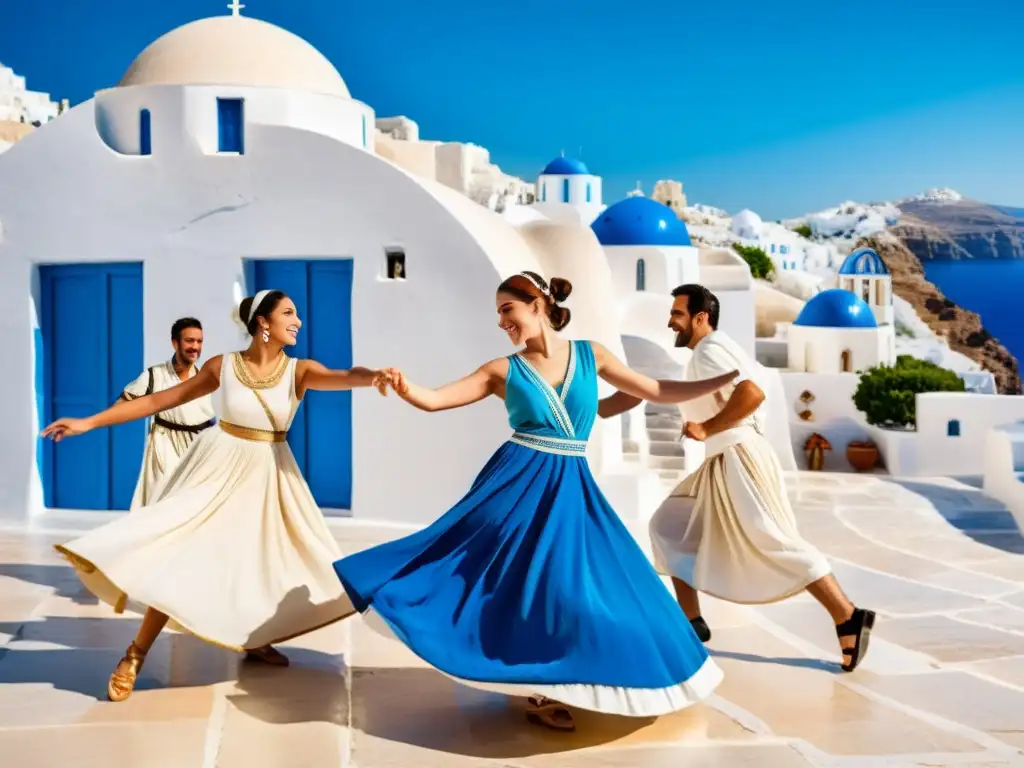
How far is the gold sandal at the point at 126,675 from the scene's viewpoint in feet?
17.0

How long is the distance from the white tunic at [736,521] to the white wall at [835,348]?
862 inches

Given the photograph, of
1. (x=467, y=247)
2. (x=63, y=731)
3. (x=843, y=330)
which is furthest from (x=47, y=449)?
(x=843, y=330)

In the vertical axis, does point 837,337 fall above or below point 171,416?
above

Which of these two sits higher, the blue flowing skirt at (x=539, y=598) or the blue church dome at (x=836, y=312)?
the blue church dome at (x=836, y=312)

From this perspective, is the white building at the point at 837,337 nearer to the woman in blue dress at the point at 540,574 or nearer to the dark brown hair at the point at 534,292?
the dark brown hair at the point at 534,292

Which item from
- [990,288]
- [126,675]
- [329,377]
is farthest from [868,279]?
[990,288]

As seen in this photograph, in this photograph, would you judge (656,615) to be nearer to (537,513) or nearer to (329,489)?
(537,513)

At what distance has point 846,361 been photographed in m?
27.4

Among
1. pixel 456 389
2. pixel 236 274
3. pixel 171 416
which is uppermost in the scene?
pixel 236 274

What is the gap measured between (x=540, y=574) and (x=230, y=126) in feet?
19.9

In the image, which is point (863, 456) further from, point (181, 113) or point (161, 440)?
point (161, 440)

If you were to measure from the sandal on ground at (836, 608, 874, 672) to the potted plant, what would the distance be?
44.5 ft

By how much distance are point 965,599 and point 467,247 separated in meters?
4.10

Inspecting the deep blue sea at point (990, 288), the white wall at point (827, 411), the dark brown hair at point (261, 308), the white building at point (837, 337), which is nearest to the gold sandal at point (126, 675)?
the dark brown hair at point (261, 308)
